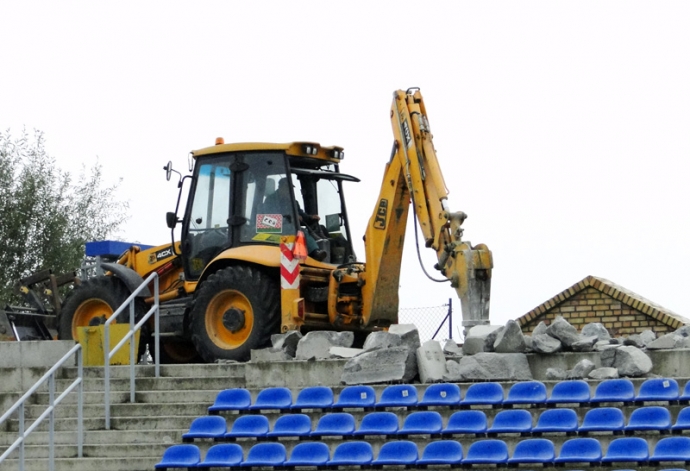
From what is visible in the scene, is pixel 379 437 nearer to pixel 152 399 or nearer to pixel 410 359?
pixel 410 359

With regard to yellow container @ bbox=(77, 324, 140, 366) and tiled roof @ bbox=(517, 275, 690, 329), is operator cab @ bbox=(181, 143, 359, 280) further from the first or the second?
tiled roof @ bbox=(517, 275, 690, 329)

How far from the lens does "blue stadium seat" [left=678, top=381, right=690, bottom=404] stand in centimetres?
1170

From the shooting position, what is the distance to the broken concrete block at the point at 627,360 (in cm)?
1240

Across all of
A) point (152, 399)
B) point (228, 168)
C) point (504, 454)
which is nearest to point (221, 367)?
point (152, 399)

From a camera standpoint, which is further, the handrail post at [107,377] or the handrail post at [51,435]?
the handrail post at [107,377]

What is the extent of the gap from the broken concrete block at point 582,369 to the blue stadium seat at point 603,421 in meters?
0.86


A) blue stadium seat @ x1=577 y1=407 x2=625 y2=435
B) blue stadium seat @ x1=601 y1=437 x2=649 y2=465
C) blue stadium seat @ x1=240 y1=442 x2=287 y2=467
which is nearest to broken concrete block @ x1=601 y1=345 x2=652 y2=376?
blue stadium seat @ x1=577 y1=407 x2=625 y2=435

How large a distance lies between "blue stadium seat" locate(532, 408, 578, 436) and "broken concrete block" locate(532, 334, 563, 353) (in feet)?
4.23

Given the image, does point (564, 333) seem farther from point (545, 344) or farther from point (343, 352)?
point (343, 352)

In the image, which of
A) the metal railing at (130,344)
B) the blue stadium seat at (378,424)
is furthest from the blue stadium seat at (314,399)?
the metal railing at (130,344)

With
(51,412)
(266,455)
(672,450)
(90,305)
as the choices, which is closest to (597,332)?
(672,450)

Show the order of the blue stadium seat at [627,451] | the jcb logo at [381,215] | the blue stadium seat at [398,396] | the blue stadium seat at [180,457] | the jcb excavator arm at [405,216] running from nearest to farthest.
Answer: the blue stadium seat at [627,451]
the blue stadium seat at [180,457]
the blue stadium seat at [398,396]
the jcb excavator arm at [405,216]
the jcb logo at [381,215]

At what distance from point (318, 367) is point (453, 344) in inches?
57.9

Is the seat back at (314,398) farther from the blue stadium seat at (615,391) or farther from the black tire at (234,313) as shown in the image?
the blue stadium seat at (615,391)
